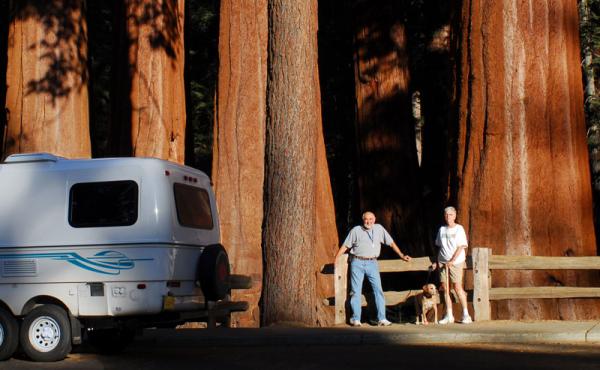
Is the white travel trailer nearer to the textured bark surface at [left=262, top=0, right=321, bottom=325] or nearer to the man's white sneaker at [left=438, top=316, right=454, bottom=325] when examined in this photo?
the textured bark surface at [left=262, top=0, right=321, bottom=325]

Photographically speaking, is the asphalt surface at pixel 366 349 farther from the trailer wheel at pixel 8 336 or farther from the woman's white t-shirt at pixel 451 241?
the woman's white t-shirt at pixel 451 241

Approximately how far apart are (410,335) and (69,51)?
8802 mm

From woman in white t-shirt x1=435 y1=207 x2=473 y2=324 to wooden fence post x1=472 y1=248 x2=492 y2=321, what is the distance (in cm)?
19

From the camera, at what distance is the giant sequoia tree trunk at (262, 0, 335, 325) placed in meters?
16.9

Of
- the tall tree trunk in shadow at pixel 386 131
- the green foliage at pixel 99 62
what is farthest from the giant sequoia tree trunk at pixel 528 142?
the green foliage at pixel 99 62

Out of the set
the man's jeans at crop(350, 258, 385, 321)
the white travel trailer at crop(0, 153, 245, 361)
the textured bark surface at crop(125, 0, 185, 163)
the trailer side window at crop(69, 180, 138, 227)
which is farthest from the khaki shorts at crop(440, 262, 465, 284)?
the textured bark surface at crop(125, 0, 185, 163)

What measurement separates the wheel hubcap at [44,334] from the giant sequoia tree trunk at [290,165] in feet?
13.3

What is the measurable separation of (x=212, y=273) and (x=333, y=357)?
6.77ft

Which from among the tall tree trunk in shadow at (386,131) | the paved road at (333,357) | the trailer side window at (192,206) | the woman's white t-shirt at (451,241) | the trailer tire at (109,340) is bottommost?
the paved road at (333,357)

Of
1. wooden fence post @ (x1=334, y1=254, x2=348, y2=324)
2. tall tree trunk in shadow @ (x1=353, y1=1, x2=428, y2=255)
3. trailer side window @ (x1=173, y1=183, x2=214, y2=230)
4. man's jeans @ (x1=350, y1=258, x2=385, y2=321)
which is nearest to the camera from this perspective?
trailer side window @ (x1=173, y1=183, x2=214, y2=230)

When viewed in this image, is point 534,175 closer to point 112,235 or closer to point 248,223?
point 248,223

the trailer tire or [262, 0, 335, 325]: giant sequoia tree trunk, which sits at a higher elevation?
→ [262, 0, 335, 325]: giant sequoia tree trunk

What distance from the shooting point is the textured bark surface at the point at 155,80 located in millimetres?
22422

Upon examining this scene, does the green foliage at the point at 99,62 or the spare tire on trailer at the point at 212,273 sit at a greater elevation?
the green foliage at the point at 99,62
